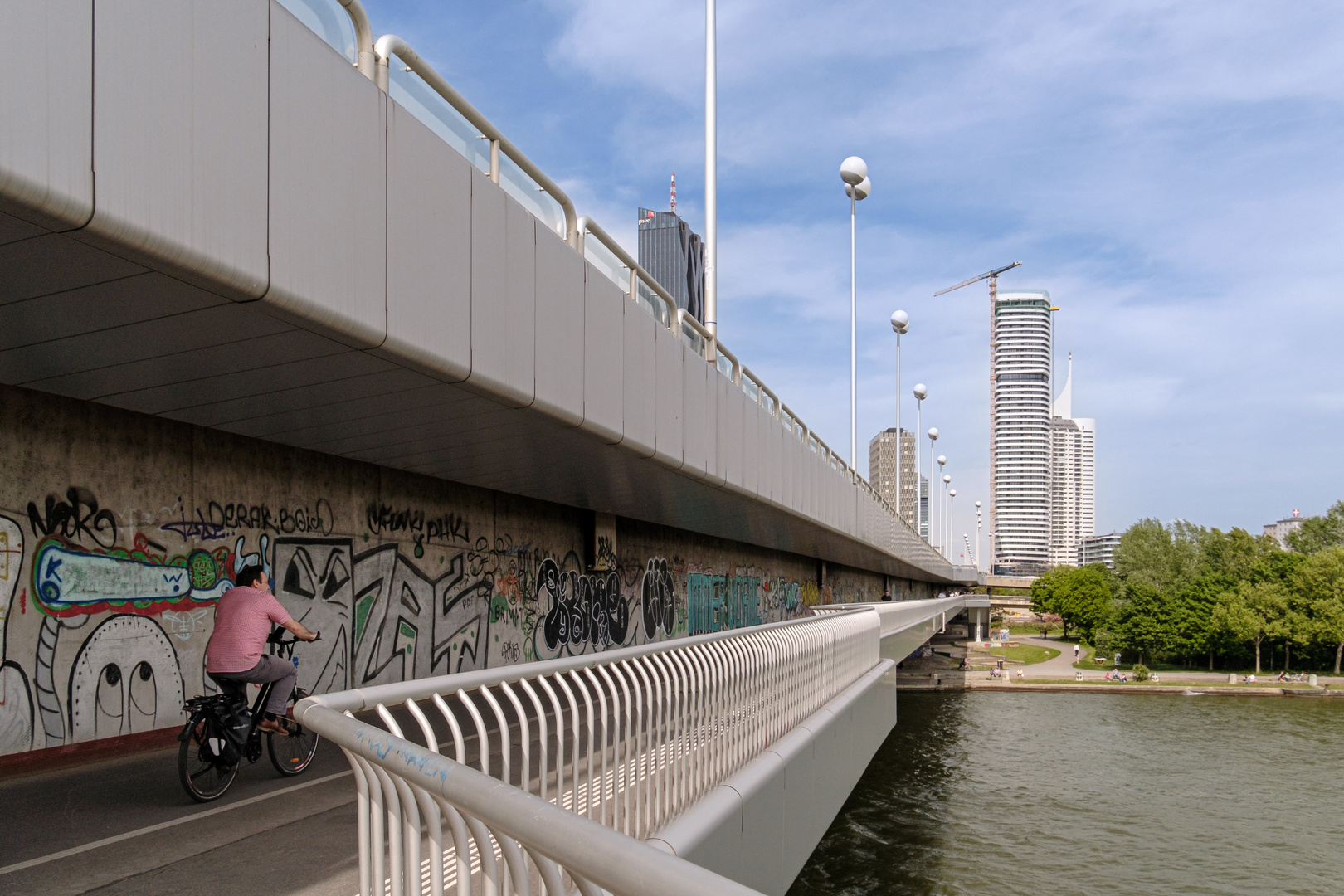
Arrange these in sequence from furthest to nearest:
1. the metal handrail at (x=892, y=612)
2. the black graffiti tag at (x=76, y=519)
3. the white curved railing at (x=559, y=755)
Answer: the metal handrail at (x=892, y=612) < the black graffiti tag at (x=76, y=519) < the white curved railing at (x=559, y=755)

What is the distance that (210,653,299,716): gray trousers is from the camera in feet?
22.0

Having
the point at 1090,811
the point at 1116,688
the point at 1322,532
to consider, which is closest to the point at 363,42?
the point at 1090,811

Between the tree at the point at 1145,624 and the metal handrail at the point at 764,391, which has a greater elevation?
the metal handrail at the point at 764,391

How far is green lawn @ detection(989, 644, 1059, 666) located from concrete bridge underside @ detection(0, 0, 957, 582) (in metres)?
79.0

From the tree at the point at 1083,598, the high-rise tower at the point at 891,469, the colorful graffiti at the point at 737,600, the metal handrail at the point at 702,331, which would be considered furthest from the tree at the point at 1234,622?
the high-rise tower at the point at 891,469

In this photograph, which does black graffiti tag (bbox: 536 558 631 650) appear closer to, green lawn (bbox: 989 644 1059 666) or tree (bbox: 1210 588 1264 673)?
tree (bbox: 1210 588 1264 673)

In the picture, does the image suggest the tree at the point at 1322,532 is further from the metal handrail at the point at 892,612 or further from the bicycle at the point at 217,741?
the bicycle at the point at 217,741

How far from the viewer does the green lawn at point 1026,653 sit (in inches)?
3285

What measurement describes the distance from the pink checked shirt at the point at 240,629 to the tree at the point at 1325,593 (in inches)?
3145

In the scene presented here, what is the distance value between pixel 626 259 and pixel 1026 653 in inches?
3413

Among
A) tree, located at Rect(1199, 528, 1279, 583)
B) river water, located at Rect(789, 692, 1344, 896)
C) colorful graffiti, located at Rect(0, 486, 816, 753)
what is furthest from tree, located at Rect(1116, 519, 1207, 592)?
colorful graffiti, located at Rect(0, 486, 816, 753)

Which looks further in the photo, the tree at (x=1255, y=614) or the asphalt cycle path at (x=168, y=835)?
the tree at (x=1255, y=614)

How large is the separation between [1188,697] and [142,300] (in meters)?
64.6

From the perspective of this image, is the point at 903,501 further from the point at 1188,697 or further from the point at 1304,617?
the point at 1188,697
